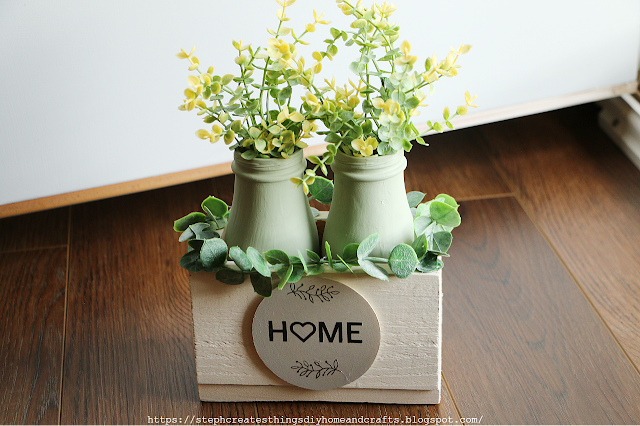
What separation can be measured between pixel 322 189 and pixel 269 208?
0.31 ft

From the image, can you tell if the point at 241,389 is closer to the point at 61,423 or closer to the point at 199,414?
the point at 199,414

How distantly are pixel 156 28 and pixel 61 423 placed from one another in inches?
16.8

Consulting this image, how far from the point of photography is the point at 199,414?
586mm

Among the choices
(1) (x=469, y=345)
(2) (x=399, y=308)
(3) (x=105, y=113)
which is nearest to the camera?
(2) (x=399, y=308)

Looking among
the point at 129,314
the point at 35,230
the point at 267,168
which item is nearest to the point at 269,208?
the point at 267,168

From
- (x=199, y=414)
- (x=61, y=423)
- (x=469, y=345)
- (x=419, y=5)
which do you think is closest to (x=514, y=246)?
(x=469, y=345)

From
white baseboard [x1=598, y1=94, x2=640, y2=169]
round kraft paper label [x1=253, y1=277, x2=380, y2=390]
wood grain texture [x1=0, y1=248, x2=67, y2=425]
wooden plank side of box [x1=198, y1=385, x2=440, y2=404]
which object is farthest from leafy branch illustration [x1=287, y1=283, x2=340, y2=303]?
white baseboard [x1=598, y1=94, x2=640, y2=169]

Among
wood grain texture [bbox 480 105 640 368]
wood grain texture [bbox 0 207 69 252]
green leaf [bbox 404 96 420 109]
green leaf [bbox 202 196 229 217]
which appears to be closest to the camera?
green leaf [bbox 404 96 420 109]

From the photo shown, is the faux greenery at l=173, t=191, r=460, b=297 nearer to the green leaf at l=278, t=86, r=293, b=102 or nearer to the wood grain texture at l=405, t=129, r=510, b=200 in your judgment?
the green leaf at l=278, t=86, r=293, b=102

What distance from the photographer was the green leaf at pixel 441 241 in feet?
1.75

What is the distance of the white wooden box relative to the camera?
52 cm

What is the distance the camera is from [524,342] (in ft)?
2.14

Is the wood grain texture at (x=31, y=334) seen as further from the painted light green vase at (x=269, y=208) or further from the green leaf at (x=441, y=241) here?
the green leaf at (x=441, y=241)

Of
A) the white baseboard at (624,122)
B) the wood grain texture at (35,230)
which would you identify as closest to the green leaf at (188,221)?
the wood grain texture at (35,230)
